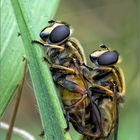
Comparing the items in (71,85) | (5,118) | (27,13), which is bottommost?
(5,118)

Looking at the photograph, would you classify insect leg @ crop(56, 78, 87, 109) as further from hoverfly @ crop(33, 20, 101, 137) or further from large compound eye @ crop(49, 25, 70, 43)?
large compound eye @ crop(49, 25, 70, 43)

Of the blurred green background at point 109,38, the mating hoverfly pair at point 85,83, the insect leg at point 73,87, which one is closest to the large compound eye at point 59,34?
the mating hoverfly pair at point 85,83

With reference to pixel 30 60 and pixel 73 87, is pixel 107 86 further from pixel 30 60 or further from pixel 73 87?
pixel 30 60

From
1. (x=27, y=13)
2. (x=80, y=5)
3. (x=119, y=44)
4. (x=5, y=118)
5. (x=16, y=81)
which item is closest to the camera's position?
(x=27, y=13)

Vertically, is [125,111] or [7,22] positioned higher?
[7,22]

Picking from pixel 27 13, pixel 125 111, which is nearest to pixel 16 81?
pixel 27 13

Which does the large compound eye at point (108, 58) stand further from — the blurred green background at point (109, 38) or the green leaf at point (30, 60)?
the blurred green background at point (109, 38)

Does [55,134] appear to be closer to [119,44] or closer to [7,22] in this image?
[7,22]

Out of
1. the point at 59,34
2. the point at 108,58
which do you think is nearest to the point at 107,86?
the point at 108,58

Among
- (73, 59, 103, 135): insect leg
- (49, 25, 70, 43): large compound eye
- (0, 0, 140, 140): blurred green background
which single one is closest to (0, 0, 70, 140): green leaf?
(49, 25, 70, 43): large compound eye
